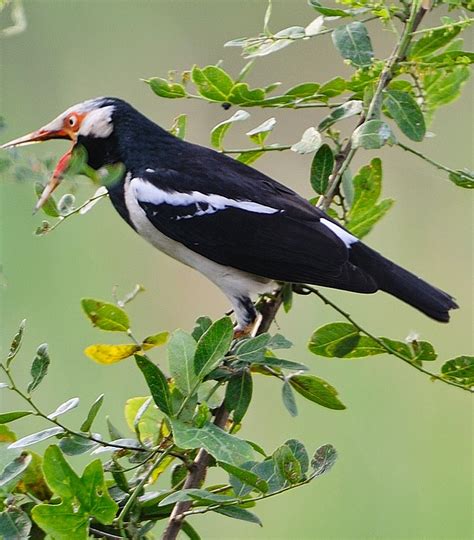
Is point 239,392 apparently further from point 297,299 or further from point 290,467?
point 297,299

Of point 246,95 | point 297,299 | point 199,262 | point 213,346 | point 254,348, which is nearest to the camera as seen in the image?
point 213,346

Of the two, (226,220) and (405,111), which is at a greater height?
(405,111)

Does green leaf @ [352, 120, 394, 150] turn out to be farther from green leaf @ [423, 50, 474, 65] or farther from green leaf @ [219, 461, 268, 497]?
green leaf @ [219, 461, 268, 497]

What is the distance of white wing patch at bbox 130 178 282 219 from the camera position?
237 centimetres

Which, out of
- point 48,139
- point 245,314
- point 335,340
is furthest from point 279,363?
point 48,139

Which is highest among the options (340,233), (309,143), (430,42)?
(430,42)

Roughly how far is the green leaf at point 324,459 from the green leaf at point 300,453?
2cm

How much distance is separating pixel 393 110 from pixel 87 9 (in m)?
3.55

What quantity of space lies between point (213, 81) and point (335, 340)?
1.68ft

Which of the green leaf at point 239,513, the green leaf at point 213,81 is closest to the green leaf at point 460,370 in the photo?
the green leaf at point 239,513

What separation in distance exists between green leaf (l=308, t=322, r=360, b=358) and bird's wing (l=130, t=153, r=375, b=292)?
54 centimetres

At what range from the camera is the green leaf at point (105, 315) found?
1.58 m

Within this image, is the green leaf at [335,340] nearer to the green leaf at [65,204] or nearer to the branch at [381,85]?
the branch at [381,85]

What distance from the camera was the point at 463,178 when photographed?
5.50 feet
